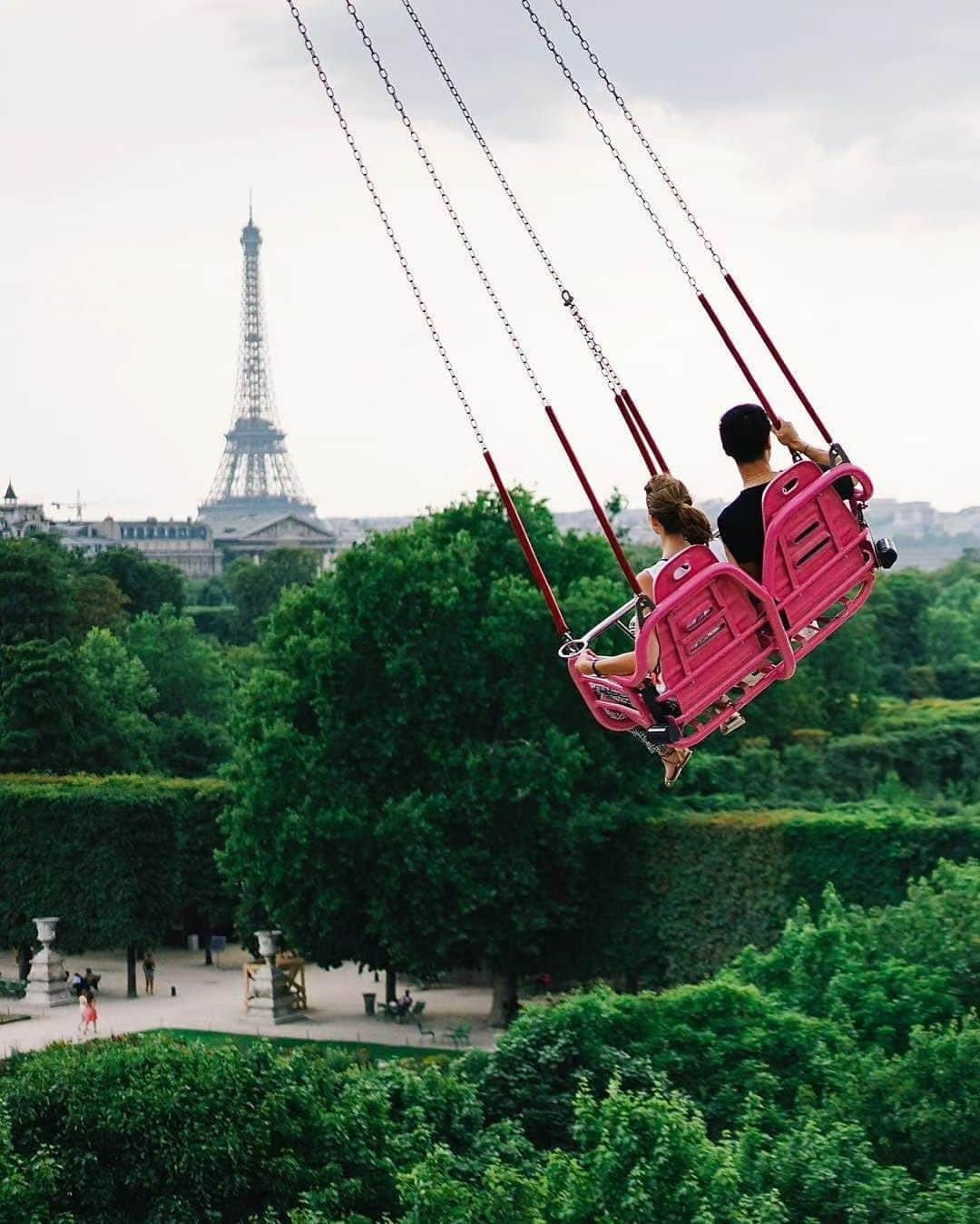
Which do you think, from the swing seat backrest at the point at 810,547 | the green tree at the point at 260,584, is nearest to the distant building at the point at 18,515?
the green tree at the point at 260,584

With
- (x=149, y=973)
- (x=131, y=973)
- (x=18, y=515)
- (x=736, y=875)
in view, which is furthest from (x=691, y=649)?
(x=18, y=515)

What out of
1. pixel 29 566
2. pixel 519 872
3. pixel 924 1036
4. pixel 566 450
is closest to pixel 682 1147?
pixel 924 1036

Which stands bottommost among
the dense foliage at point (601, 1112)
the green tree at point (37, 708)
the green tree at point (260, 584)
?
the dense foliage at point (601, 1112)

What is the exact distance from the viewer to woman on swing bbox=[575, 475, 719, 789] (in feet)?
52.1

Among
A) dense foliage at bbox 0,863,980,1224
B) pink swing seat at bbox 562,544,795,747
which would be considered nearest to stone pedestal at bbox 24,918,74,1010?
dense foliage at bbox 0,863,980,1224

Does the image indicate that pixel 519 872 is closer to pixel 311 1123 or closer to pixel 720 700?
pixel 311 1123

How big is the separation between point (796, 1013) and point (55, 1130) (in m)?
12.5

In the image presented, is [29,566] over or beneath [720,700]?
over

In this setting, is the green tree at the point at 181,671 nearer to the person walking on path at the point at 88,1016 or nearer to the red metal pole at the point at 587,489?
the person walking on path at the point at 88,1016

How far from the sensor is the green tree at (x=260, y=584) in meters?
130

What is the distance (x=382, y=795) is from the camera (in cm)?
5250

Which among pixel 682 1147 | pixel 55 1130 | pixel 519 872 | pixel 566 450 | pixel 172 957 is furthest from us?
pixel 172 957

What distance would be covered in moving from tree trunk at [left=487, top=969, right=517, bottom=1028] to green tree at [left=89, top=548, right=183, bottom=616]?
56.3m

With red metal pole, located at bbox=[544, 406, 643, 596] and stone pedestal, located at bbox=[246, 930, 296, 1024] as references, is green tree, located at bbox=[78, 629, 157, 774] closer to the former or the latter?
stone pedestal, located at bbox=[246, 930, 296, 1024]
